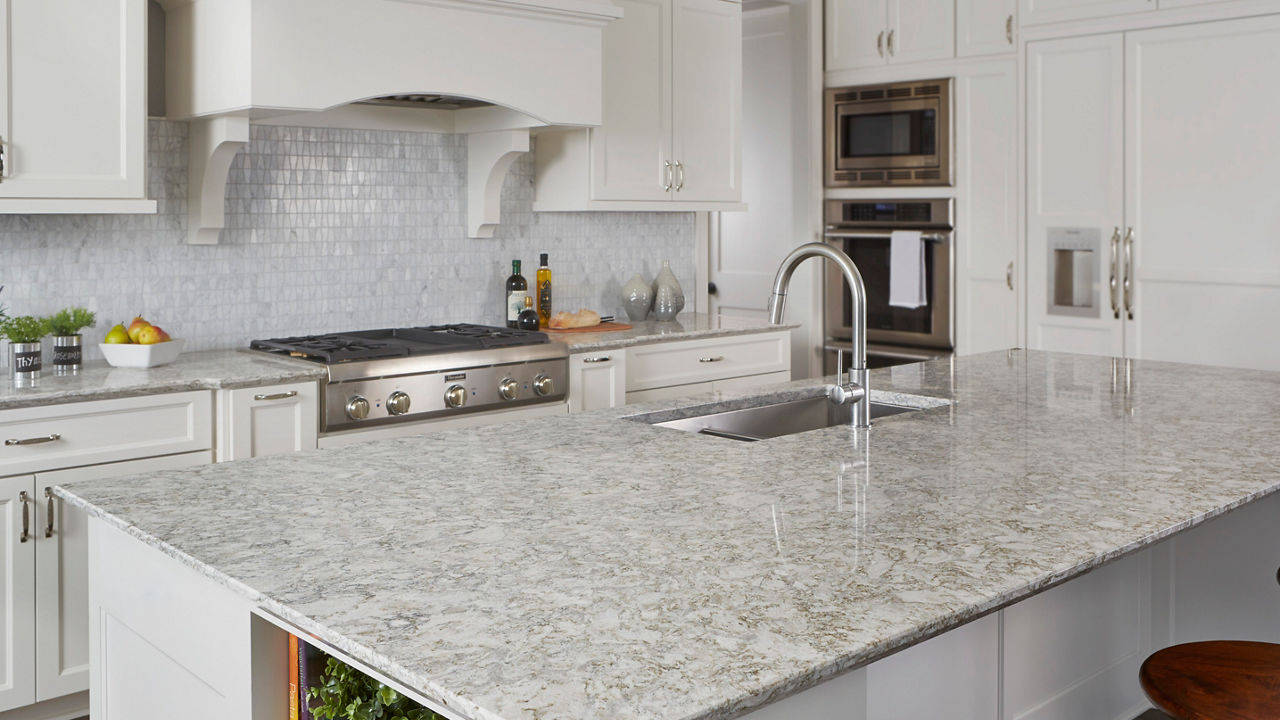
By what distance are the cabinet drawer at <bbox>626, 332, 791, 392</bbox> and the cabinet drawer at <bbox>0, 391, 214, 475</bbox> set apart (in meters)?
1.60

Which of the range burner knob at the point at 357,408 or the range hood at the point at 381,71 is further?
the range burner knob at the point at 357,408

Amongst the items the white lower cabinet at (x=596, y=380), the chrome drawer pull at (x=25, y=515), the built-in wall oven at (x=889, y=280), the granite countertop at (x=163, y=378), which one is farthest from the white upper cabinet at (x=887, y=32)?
the chrome drawer pull at (x=25, y=515)

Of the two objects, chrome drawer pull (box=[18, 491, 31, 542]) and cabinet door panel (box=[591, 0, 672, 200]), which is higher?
cabinet door panel (box=[591, 0, 672, 200])

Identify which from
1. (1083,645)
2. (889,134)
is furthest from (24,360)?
(889,134)

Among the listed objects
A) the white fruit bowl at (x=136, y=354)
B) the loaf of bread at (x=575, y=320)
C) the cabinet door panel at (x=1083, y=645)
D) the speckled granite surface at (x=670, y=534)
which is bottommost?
the cabinet door panel at (x=1083, y=645)

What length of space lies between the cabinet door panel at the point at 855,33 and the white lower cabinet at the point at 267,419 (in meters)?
3.32

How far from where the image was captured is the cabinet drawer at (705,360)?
412 centimetres

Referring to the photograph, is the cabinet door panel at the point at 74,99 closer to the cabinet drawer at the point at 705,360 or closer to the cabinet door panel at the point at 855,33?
the cabinet drawer at the point at 705,360

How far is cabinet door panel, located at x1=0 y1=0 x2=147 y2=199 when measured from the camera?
2887 millimetres

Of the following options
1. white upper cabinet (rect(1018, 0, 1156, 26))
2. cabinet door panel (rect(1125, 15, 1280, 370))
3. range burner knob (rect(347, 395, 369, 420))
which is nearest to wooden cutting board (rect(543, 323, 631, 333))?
range burner knob (rect(347, 395, 369, 420))

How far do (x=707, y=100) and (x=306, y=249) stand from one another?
180cm

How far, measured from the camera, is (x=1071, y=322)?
4703 mm

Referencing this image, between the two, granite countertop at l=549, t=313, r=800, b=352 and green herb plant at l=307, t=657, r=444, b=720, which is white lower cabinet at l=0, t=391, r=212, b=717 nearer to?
granite countertop at l=549, t=313, r=800, b=352

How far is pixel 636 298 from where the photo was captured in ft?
15.2
